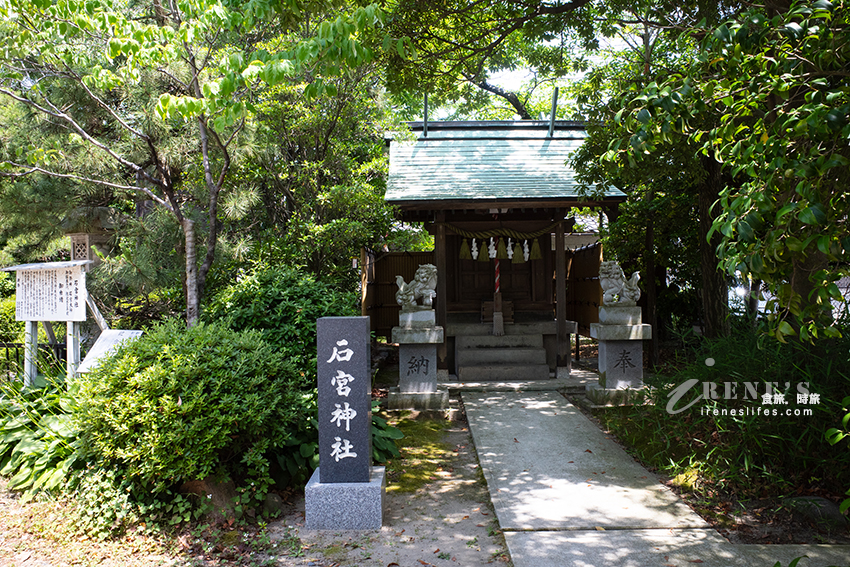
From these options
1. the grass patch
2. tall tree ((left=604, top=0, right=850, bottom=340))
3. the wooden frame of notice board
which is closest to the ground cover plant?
tall tree ((left=604, top=0, right=850, bottom=340))

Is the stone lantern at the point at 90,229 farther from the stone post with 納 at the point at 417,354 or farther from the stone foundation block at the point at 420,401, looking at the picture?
the stone foundation block at the point at 420,401

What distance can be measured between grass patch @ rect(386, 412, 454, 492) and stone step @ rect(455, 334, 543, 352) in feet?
8.50

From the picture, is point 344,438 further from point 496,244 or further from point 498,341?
point 496,244

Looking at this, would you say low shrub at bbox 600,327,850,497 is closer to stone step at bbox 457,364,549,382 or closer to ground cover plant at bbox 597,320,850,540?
ground cover plant at bbox 597,320,850,540

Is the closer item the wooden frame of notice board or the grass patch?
the grass patch

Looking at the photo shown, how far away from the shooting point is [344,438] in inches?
173

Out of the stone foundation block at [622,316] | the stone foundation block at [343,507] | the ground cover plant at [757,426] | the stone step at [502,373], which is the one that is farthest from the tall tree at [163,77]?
the stone foundation block at [622,316]

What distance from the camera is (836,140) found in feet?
9.13

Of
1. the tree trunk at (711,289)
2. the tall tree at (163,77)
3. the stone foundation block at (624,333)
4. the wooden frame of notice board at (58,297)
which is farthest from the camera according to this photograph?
the tree trunk at (711,289)

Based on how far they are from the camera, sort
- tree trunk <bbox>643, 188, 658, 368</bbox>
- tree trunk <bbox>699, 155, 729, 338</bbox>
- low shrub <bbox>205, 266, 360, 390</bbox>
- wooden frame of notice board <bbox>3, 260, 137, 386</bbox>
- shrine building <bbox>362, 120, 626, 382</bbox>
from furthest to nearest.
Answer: tree trunk <bbox>643, 188, 658, 368</bbox>, shrine building <bbox>362, 120, 626, 382</bbox>, tree trunk <bbox>699, 155, 729, 338</bbox>, wooden frame of notice board <bbox>3, 260, 137, 386</bbox>, low shrub <bbox>205, 266, 360, 390</bbox>

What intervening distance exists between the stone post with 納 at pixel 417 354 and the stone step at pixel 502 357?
190 cm

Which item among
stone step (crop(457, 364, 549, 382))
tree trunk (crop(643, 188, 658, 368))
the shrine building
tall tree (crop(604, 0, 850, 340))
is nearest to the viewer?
tall tree (crop(604, 0, 850, 340))

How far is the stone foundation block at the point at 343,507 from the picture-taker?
14.1 feet

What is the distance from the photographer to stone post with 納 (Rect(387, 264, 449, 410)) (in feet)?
25.7
